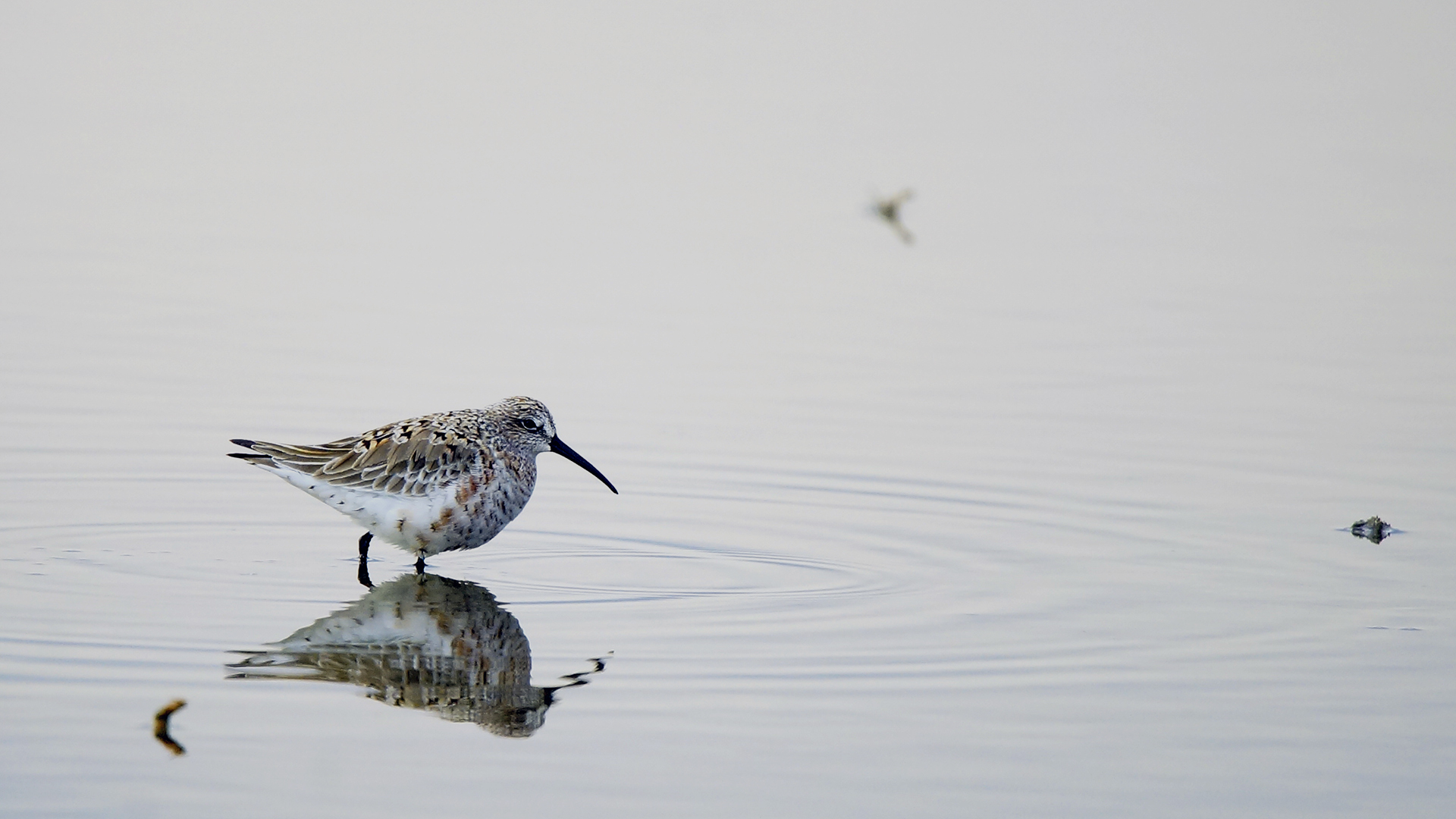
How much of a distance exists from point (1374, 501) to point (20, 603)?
8.10 m

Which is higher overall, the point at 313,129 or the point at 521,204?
the point at 313,129

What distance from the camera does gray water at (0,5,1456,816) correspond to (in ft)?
25.0

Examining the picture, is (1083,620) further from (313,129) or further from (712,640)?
(313,129)

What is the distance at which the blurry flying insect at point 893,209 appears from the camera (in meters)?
21.3

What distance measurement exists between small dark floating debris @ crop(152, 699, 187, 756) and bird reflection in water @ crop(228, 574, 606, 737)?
27.2 inches

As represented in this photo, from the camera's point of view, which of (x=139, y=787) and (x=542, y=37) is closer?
(x=139, y=787)

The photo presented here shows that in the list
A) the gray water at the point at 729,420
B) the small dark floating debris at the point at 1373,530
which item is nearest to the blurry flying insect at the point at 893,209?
the gray water at the point at 729,420

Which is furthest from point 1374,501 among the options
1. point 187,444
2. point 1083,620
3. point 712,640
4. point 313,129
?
point 313,129

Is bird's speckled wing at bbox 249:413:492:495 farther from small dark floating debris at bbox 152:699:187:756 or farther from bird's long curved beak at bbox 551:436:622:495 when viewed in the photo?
small dark floating debris at bbox 152:699:187:756

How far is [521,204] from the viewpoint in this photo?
A: 20.8 m

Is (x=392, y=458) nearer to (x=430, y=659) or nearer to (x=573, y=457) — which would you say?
(x=573, y=457)

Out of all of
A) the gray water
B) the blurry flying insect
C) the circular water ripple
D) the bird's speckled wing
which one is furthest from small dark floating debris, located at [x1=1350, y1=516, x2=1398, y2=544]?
the blurry flying insect

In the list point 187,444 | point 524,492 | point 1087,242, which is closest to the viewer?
point 524,492

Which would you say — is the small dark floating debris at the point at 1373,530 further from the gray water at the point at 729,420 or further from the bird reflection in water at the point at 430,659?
the bird reflection in water at the point at 430,659
